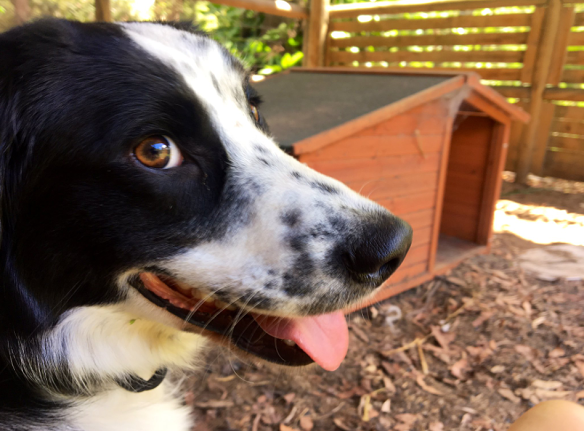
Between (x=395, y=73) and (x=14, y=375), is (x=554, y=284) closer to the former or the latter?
(x=395, y=73)

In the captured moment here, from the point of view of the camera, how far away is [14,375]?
1.16 m

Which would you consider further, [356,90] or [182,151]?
[356,90]

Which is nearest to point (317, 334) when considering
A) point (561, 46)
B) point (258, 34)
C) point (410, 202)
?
point (410, 202)

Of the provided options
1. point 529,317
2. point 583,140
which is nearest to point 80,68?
point 529,317

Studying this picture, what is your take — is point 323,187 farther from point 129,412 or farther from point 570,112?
point 570,112

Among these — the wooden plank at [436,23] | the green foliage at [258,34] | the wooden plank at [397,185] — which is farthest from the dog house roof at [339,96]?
the green foliage at [258,34]

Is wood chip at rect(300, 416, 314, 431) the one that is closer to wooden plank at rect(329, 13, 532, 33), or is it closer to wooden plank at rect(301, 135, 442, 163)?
wooden plank at rect(301, 135, 442, 163)

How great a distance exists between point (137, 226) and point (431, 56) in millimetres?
5613

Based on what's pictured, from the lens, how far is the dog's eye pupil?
1069 mm

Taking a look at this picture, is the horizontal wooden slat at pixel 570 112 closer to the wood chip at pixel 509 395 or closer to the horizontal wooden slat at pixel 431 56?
the horizontal wooden slat at pixel 431 56

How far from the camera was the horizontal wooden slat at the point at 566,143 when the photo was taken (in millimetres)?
5312

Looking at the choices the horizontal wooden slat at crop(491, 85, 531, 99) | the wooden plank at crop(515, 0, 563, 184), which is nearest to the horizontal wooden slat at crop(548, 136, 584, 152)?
the wooden plank at crop(515, 0, 563, 184)

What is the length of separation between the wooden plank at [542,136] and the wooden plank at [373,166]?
11.0 ft

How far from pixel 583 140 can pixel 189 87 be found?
223 inches
